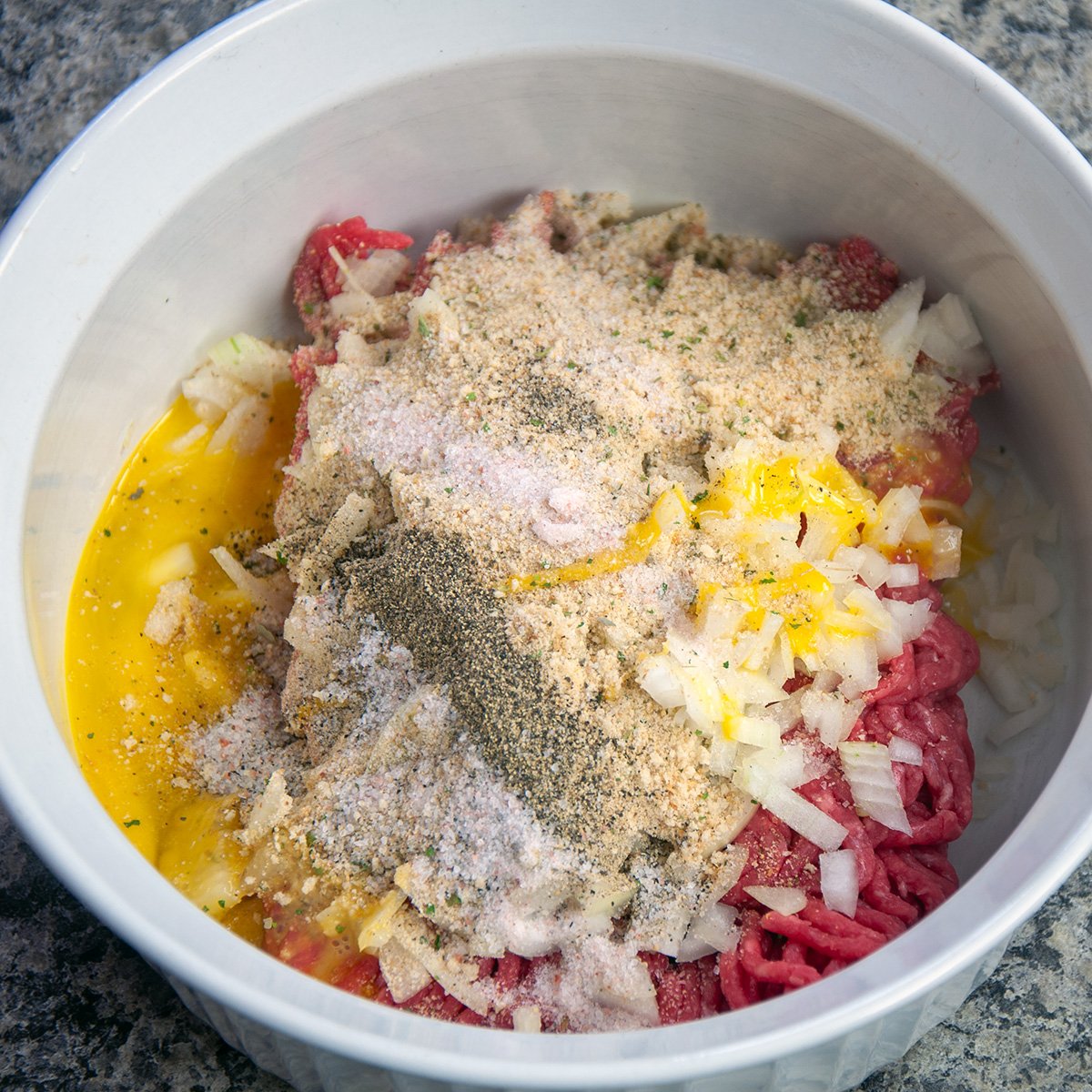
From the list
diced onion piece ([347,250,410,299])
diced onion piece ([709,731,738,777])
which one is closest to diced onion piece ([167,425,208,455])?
diced onion piece ([347,250,410,299])

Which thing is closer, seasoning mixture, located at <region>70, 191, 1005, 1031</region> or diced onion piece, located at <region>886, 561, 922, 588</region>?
seasoning mixture, located at <region>70, 191, 1005, 1031</region>

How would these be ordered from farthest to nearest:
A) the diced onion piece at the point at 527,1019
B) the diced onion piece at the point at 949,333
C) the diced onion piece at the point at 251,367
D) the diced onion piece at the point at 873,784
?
1. the diced onion piece at the point at 251,367
2. the diced onion piece at the point at 949,333
3. the diced onion piece at the point at 873,784
4. the diced onion piece at the point at 527,1019

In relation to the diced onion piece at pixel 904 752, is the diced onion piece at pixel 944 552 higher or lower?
higher

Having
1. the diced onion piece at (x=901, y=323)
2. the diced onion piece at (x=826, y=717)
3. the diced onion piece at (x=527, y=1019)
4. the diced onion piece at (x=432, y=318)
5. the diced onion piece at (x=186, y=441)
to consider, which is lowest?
the diced onion piece at (x=527, y=1019)

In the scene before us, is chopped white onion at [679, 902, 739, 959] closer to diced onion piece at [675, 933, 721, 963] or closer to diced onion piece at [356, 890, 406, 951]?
diced onion piece at [675, 933, 721, 963]

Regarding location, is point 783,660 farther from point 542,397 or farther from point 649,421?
point 542,397

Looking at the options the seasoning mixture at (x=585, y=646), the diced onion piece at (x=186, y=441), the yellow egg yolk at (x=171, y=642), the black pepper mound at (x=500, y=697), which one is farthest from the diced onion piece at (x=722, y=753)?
the diced onion piece at (x=186, y=441)

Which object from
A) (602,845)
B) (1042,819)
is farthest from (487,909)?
(1042,819)

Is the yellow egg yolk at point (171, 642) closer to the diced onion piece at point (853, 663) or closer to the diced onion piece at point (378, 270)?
the diced onion piece at point (378, 270)
